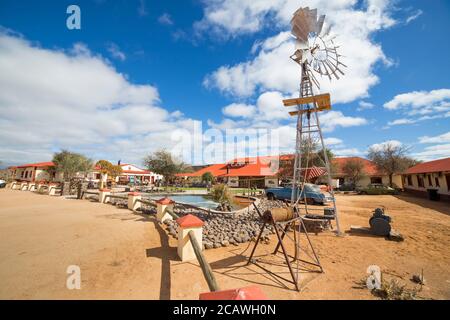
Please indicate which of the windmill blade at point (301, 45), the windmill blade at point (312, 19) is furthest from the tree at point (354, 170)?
the windmill blade at point (312, 19)

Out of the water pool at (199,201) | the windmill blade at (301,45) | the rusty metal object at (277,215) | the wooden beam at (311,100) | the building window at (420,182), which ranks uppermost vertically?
the windmill blade at (301,45)

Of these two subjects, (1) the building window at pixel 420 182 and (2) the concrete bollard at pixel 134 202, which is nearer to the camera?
(2) the concrete bollard at pixel 134 202

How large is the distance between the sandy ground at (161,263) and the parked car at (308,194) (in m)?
6.59

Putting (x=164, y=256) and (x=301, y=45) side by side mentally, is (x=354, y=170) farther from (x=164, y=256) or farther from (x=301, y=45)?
(x=164, y=256)

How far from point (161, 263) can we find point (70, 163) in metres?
38.9

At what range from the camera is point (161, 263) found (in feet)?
16.2

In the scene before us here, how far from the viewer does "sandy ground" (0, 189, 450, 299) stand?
12.2ft

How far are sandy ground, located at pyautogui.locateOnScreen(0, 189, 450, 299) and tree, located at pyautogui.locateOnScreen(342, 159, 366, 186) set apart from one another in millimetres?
28753

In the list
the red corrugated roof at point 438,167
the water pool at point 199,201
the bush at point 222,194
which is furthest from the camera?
the red corrugated roof at point 438,167

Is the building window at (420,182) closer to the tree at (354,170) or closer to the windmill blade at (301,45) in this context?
the tree at (354,170)

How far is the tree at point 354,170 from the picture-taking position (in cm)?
3347

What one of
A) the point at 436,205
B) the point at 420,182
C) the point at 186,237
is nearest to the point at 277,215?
the point at 186,237
